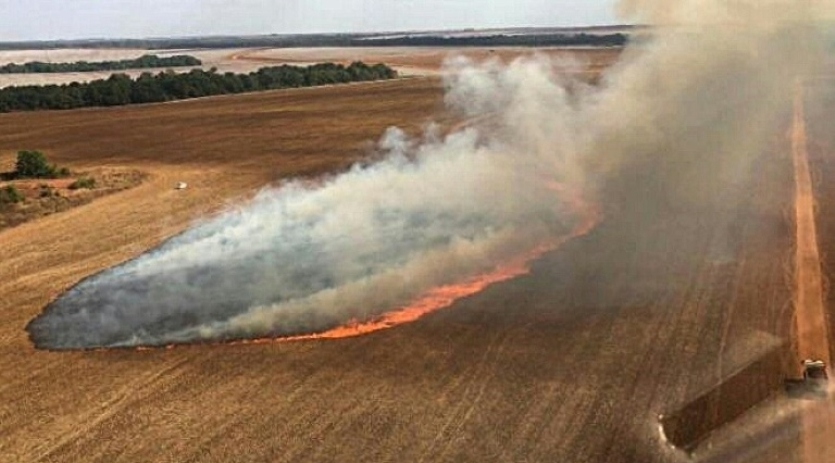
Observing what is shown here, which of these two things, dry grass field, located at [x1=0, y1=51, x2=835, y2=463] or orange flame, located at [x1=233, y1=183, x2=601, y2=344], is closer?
dry grass field, located at [x1=0, y1=51, x2=835, y2=463]

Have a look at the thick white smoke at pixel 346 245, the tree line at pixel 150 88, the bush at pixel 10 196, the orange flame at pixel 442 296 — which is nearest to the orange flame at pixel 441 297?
the orange flame at pixel 442 296

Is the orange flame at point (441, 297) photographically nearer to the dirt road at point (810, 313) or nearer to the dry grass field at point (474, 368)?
the dry grass field at point (474, 368)

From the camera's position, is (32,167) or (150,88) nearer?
(32,167)

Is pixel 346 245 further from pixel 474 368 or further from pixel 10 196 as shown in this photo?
pixel 10 196

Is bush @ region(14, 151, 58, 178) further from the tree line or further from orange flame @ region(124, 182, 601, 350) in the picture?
the tree line

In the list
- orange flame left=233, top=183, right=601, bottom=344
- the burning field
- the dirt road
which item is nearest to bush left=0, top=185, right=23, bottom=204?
the burning field

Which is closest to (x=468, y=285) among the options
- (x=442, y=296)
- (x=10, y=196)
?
(x=442, y=296)
